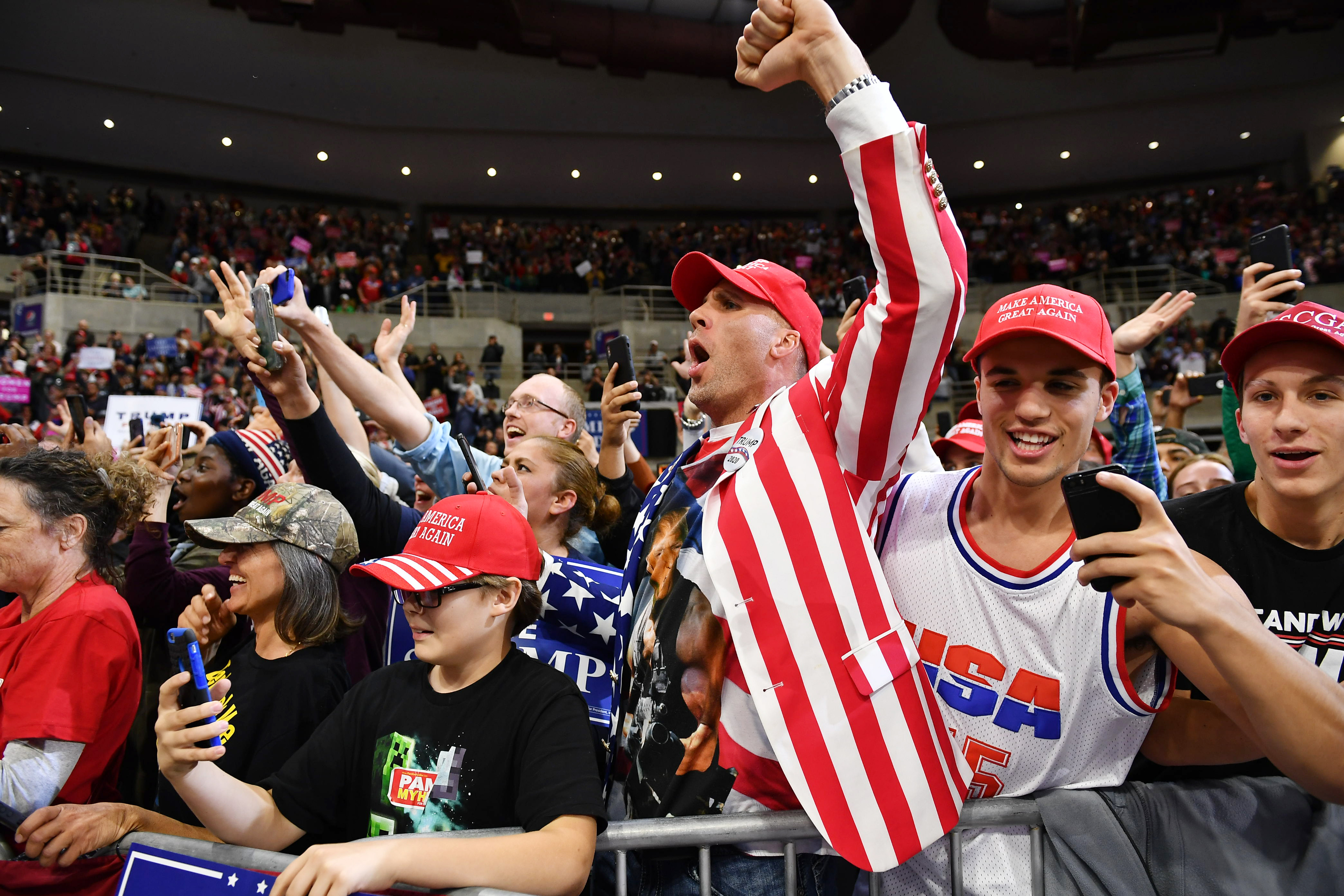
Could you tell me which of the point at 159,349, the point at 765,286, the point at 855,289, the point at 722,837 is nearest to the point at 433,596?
the point at 722,837

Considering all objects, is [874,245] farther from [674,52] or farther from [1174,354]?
[674,52]

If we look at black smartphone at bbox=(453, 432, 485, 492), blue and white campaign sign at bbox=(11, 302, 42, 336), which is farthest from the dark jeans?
blue and white campaign sign at bbox=(11, 302, 42, 336)

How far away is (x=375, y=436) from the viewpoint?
6398 millimetres

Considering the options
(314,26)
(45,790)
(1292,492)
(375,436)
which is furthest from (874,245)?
(314,26)

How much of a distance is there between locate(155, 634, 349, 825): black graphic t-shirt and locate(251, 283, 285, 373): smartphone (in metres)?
0.77

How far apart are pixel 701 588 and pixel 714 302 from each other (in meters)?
0.73

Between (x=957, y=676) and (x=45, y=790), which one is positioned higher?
(x=957, y=676)

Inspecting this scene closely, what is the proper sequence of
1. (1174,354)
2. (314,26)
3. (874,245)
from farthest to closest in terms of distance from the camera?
(314,26)
(1174,354)
(874,245)

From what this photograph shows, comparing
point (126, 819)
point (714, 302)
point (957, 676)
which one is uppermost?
point (714, 302)

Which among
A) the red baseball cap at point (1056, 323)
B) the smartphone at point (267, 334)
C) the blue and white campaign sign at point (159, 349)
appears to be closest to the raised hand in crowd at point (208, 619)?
the smartphone at point (267, 334)

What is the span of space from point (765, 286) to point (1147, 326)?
1486 millimetres

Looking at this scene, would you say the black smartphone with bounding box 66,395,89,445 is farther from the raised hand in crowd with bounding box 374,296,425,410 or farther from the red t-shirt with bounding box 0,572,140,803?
the red t-shirt with bounding box 0,572,140,803

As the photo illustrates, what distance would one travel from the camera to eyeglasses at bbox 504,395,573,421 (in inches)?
128

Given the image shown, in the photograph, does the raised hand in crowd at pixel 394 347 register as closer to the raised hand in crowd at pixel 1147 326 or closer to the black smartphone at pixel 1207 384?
the raised hand in crowd at pixel 1147 326
